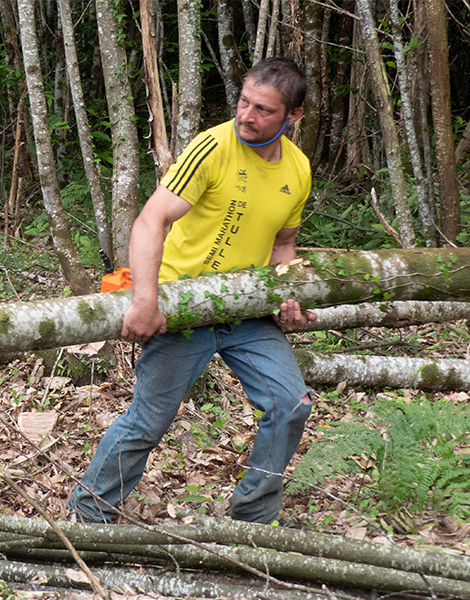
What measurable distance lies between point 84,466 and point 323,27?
7694mm

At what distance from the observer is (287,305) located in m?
2.91

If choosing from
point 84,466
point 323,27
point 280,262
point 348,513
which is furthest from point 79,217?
point 348,513

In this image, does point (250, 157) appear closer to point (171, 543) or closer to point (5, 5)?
point (171, 543)

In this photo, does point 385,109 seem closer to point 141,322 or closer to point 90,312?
point 141,322

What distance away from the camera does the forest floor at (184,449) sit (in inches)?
115

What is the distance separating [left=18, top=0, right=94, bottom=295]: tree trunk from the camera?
17.7 ft

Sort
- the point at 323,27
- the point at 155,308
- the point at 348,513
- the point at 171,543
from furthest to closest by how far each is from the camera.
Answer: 1. the point at 323,27
2. the point at 348,513
3. the point at 155,308
4. the point at 171,543

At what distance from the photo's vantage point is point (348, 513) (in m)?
3.00

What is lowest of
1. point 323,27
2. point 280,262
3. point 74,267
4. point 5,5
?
point 74,267

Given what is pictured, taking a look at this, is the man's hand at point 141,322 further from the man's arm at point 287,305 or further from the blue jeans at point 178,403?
the man's arm at point 287,305

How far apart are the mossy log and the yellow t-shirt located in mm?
136

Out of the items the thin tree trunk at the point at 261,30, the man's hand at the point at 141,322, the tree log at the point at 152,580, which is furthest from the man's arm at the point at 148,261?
the thin tree trunk at the point at 261,30

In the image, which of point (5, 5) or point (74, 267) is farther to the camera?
point (5, 5)

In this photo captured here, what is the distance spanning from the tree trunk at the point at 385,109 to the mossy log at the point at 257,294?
181 centimetres
